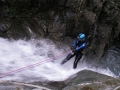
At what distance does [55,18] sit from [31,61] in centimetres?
427

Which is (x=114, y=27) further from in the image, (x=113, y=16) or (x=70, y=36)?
(x=70, y=36)

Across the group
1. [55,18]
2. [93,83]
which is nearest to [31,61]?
[55,18]

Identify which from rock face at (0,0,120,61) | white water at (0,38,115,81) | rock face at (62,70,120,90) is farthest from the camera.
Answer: rock face at (0,0,120,61)

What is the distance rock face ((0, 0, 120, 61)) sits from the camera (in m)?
14.1

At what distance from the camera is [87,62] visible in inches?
667

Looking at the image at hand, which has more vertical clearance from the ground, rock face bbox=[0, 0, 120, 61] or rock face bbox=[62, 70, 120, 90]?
rock face bbox=[0, 0, 120, 61]

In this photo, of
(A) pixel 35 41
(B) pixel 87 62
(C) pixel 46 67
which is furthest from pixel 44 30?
(B) pixel 87 62

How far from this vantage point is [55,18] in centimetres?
1530

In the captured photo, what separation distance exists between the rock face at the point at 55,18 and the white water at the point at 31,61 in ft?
2.13

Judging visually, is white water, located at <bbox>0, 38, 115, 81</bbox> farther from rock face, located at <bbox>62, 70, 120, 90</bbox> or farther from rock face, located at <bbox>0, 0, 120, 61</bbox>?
rock face, located at <bbox>62, 70, 120, 90</bbox>

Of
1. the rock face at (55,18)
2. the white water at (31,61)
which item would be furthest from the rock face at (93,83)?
the rock face at (55,18)

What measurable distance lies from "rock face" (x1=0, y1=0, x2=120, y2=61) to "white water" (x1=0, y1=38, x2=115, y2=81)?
65cm

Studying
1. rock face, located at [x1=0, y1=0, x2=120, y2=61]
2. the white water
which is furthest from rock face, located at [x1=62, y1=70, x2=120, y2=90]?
rock face, located at [x1=0, y1=0, x2=120, y2=61]

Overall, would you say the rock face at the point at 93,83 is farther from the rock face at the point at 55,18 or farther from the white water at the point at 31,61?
the rock face at the point at 55,18
